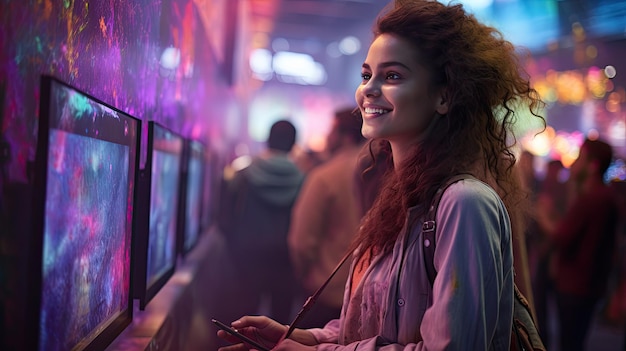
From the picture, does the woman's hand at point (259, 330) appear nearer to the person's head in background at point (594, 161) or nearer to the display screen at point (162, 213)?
the display screen at point (162, 213)

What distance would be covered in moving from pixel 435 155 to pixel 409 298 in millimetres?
373

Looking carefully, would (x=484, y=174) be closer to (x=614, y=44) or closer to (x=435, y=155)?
(x=435, y=155)

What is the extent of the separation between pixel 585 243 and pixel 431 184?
359 cm

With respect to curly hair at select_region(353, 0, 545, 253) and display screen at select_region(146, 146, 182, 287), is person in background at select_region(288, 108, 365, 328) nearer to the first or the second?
display screen at select_region(146, 146, 182, 287)

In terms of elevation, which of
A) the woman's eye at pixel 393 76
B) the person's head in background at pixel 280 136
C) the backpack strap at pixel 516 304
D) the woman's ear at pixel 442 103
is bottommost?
the backpack strap at pixel 516 304

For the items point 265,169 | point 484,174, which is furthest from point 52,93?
point 265,169

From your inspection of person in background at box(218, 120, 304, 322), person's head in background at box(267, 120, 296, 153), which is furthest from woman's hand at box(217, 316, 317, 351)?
person's head in background at box(267, 120, 296, 153)

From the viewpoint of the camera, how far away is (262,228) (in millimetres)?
4715

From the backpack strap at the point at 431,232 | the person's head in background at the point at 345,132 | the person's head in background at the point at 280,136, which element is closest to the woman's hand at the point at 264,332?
the backpack strap at the point at 431,232

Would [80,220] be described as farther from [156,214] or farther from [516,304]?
[516,304]

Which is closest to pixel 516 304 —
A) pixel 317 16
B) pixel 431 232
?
pixel 431 232

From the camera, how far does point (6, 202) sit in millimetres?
976

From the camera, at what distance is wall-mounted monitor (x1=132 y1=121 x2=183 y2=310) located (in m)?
1.86

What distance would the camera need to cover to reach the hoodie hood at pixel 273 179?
4.73 meters
